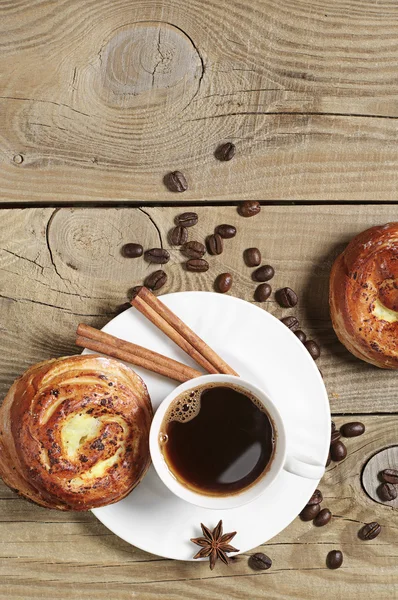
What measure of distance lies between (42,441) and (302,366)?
74cm

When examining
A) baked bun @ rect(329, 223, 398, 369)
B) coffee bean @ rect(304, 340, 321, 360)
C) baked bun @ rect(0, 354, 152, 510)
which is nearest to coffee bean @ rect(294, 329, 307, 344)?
coffee bean @ rect(304, 340, 321, 360)

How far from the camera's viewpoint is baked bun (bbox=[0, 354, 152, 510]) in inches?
69.0

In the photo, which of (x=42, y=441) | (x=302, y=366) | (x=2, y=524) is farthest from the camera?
(x=2, y=524)

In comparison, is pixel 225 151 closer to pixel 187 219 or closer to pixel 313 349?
pixel 187 219

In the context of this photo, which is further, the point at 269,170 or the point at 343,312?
the point at 269,170

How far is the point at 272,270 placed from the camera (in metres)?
2.12

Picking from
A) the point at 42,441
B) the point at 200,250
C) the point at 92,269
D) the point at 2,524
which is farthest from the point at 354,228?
the point at 2,524

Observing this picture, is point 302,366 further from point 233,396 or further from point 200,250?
point 200,250

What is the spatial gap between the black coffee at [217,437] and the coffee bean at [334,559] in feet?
1.73

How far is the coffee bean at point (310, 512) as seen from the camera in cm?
211

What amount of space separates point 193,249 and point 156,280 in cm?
15

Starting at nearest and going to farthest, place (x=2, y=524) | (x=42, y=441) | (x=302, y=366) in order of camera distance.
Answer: (x=42, y=441) < (x=302, y=366) < (x=2, y=524)

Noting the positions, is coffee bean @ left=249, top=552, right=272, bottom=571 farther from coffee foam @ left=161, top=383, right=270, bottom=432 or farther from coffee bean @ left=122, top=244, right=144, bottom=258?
coffee bean @ left=122, top=244, right=144, bottom=258

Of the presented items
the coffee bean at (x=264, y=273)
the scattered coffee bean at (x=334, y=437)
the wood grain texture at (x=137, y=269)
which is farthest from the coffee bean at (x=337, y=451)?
the coffee bean at (x=264, y=273)
